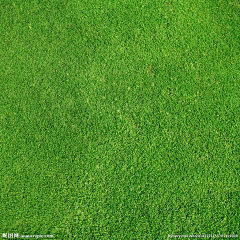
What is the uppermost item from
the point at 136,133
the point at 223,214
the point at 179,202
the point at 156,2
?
the point at 156,2

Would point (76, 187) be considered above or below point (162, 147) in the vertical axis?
below

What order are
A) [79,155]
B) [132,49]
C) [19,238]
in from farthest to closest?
[132,49], [79,155], [19,238]

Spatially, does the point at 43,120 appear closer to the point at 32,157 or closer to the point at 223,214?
the point at 32,157

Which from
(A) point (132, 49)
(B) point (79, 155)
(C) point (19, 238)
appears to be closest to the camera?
(C) point (19, 238)

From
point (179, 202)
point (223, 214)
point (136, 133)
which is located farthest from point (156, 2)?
point (223, 214)

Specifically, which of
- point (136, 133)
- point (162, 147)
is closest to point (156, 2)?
point (136, 133)

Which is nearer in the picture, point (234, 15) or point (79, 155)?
point (79, 155)
